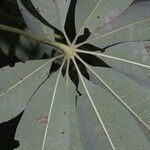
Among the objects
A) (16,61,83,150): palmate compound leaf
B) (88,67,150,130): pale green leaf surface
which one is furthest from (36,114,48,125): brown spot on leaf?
(88,67,150,130): pale green leaf surface

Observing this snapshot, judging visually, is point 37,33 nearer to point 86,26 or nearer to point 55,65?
point 86,26

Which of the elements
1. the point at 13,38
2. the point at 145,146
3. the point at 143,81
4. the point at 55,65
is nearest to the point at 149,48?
the point at 143,81

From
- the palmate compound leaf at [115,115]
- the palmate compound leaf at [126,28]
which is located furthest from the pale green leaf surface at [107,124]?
the palmate compound leaf at [126,28]

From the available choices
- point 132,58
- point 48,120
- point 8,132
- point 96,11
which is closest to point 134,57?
point 132,58

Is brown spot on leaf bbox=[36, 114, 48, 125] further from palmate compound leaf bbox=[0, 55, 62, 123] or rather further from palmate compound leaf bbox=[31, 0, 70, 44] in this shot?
palmate compound leaf bbox=[31, 0, 70, 44]

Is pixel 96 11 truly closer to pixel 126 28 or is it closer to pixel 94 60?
pixel 126 28

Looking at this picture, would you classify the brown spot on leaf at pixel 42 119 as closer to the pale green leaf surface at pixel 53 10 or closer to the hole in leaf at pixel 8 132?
the pale green leaf surface at pixel 53 10
